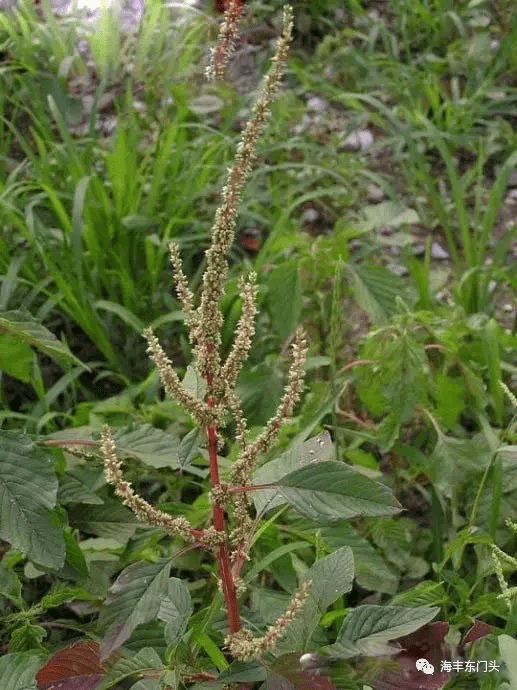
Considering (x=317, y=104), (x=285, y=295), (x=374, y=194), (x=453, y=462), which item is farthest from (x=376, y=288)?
(x=317, y=104)

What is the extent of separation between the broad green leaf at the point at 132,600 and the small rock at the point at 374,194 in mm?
1910

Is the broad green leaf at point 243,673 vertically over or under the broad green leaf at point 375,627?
under

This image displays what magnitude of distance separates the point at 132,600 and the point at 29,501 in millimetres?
230

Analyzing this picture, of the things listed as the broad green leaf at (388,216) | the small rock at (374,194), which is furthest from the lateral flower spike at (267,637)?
the small rock at (374,194)

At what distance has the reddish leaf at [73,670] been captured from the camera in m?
0.95

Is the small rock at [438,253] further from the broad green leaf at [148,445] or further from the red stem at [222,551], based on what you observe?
the red stem at [222,551]

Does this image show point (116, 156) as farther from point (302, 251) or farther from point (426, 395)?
point (426, 395)

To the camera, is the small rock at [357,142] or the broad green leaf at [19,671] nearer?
the broad green leaf at [19,671]

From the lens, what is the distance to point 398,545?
1574mm

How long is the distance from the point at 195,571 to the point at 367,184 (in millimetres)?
1448

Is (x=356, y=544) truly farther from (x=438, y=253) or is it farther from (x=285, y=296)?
(x=438, y=253)

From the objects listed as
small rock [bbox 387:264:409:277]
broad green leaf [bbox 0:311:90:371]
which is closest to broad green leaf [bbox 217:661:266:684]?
broad green leaf [bbox 0:311:90:371]

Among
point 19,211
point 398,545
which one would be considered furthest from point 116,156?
point 398,545

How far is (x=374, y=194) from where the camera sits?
2734mm
